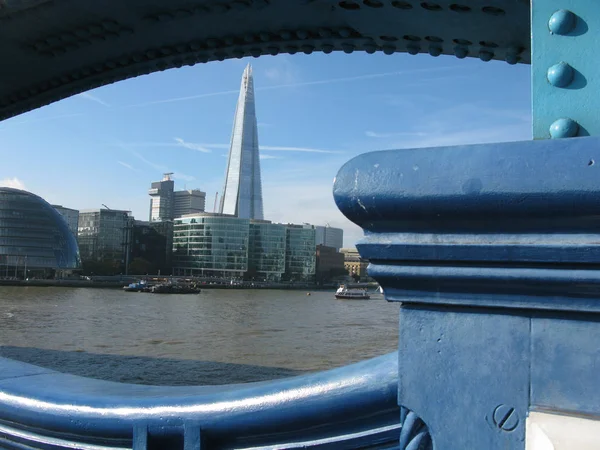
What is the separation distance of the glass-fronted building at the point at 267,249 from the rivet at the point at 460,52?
76.4m

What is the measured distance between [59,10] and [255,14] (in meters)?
0.76

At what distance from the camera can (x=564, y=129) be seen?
0.88m

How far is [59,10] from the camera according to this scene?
2293 mm

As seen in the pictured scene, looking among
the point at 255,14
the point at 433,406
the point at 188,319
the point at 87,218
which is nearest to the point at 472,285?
the point at 433,406

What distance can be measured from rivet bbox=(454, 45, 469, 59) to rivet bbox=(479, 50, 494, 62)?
0.20 feet

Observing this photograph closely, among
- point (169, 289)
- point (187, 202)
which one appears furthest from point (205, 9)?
point (187, 202)

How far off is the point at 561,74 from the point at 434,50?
71.3 inches

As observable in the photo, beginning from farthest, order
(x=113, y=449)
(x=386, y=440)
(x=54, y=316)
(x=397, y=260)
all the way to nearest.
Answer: (x=54, y=316)
(x=113, y=449)
(x=386, y=440)
(x=397, y=260)

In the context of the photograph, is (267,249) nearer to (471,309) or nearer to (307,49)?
(307,49)

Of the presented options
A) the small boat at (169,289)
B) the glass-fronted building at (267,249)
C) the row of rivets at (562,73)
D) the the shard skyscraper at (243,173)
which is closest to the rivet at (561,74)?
the row of rivets at (562,73)

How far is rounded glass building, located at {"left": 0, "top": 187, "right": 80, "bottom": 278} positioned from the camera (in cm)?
6097

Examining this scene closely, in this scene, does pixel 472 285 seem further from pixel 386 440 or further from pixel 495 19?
pixel 495 19

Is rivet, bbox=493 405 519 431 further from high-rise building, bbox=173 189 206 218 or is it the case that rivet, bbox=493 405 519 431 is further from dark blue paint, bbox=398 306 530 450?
high-rise building, bbox=173 189 206 218

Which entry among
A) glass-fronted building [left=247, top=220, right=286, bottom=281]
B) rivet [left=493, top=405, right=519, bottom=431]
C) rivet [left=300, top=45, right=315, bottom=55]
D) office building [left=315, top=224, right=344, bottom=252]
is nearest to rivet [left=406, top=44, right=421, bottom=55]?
rivet [left=300, top=45, right=315, bottom=55]
